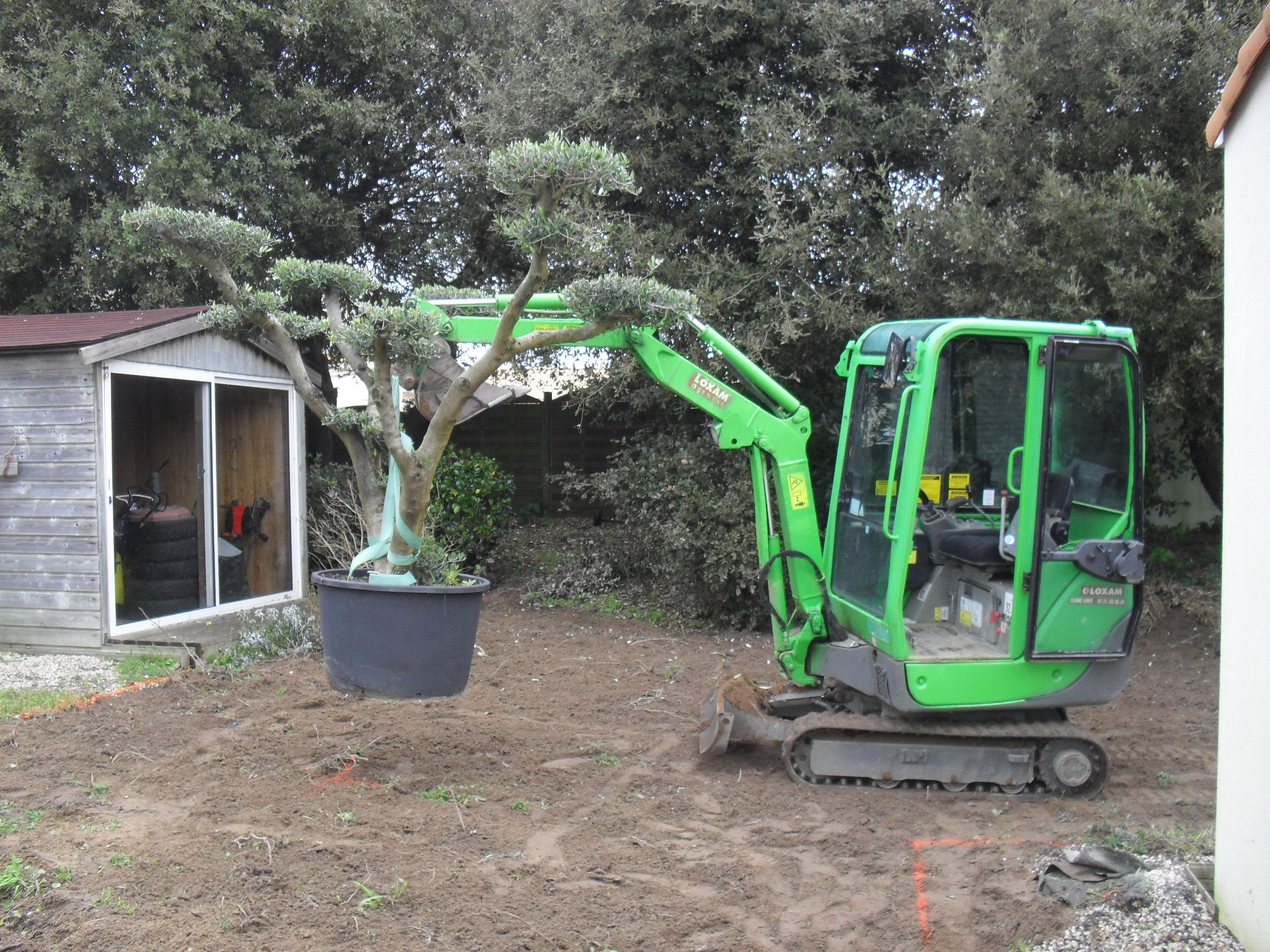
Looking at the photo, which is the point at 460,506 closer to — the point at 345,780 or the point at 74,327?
the point at 74,327

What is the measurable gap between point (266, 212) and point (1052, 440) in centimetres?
841

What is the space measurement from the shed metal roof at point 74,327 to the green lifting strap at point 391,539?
3.96 metres

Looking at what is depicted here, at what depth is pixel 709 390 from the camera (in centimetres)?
498

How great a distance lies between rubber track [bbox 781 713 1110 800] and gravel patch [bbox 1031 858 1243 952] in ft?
4.58

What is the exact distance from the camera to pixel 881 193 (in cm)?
775

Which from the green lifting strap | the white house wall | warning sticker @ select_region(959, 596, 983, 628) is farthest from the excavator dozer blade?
the white house wall

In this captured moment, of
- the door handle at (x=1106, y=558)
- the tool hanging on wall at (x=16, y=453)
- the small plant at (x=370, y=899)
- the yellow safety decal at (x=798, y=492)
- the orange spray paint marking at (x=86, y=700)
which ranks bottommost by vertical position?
the small plant at (x=370, y=899)

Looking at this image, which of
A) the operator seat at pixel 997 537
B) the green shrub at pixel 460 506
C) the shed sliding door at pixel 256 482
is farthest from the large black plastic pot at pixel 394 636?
the shed sliding door at pixel 256 482

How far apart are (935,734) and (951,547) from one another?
92 cm

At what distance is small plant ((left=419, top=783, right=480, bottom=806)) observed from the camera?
428 cm

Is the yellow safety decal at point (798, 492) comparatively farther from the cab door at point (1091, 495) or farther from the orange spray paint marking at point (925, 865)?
the orange spray paint marking at point (925, 865)

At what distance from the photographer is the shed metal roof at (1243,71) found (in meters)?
2.73

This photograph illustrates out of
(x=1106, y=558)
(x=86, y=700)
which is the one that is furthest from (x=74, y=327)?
(x=1106, y=558)

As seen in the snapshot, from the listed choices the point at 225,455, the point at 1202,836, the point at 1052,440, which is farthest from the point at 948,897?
the point at 225,455
